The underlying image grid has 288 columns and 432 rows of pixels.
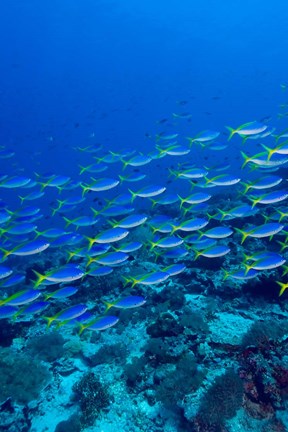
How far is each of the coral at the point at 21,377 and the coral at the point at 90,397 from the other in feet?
2.94

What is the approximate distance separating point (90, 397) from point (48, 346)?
203 cm

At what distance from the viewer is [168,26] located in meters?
101

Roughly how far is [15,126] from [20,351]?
13374cm

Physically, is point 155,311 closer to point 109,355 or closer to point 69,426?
point 109,355

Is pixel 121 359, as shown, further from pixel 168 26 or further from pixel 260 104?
pixel 260 104

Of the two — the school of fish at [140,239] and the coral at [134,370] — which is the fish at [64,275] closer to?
the school of fish at [140,239]

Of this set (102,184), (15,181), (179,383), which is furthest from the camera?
(15,181)

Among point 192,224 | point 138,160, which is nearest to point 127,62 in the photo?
point 138,160

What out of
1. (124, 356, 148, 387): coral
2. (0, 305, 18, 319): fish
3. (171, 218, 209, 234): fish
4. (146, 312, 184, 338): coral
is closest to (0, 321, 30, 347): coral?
(0, 305, 18, 319): fish

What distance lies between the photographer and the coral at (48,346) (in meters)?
7.20

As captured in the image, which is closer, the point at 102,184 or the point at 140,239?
the point at 102,184

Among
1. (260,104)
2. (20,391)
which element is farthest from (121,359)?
(260,104)

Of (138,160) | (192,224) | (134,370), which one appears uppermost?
(138,160)

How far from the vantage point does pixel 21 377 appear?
21.2 ft
